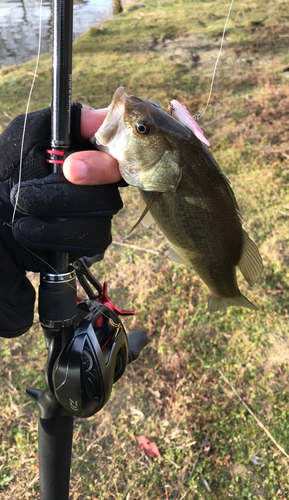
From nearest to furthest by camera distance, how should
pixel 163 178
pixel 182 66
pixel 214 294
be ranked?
pixel 163 178 < pixel 214 294 < pixel 182 66

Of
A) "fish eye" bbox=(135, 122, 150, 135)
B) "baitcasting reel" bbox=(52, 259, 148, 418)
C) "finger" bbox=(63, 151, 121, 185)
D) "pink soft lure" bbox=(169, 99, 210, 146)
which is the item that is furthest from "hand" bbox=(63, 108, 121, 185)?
"baitcasting reel" bbox=(52, 259, 148, 418)

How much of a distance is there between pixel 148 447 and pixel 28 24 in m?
11.1

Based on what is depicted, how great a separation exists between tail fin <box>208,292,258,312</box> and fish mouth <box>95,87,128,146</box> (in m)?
1.04

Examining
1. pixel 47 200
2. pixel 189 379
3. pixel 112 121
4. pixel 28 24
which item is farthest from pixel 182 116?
pixel 28 24

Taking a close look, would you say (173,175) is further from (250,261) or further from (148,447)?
(148,447)

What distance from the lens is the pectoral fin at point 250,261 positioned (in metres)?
1.66

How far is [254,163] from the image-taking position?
4.75m

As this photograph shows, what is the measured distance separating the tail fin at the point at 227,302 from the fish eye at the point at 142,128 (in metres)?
0.98

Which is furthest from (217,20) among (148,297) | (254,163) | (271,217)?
(148,297)

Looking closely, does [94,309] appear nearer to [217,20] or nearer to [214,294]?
[214,294]

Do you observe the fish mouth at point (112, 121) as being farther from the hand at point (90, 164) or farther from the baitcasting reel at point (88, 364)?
the baitcasting reel at point (88, 364)

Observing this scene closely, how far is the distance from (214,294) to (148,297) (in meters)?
1.40

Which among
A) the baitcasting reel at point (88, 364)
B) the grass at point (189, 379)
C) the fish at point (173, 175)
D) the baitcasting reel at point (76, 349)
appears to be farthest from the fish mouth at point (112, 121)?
the grass at point (189, 379)

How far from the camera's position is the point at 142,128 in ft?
4.65
